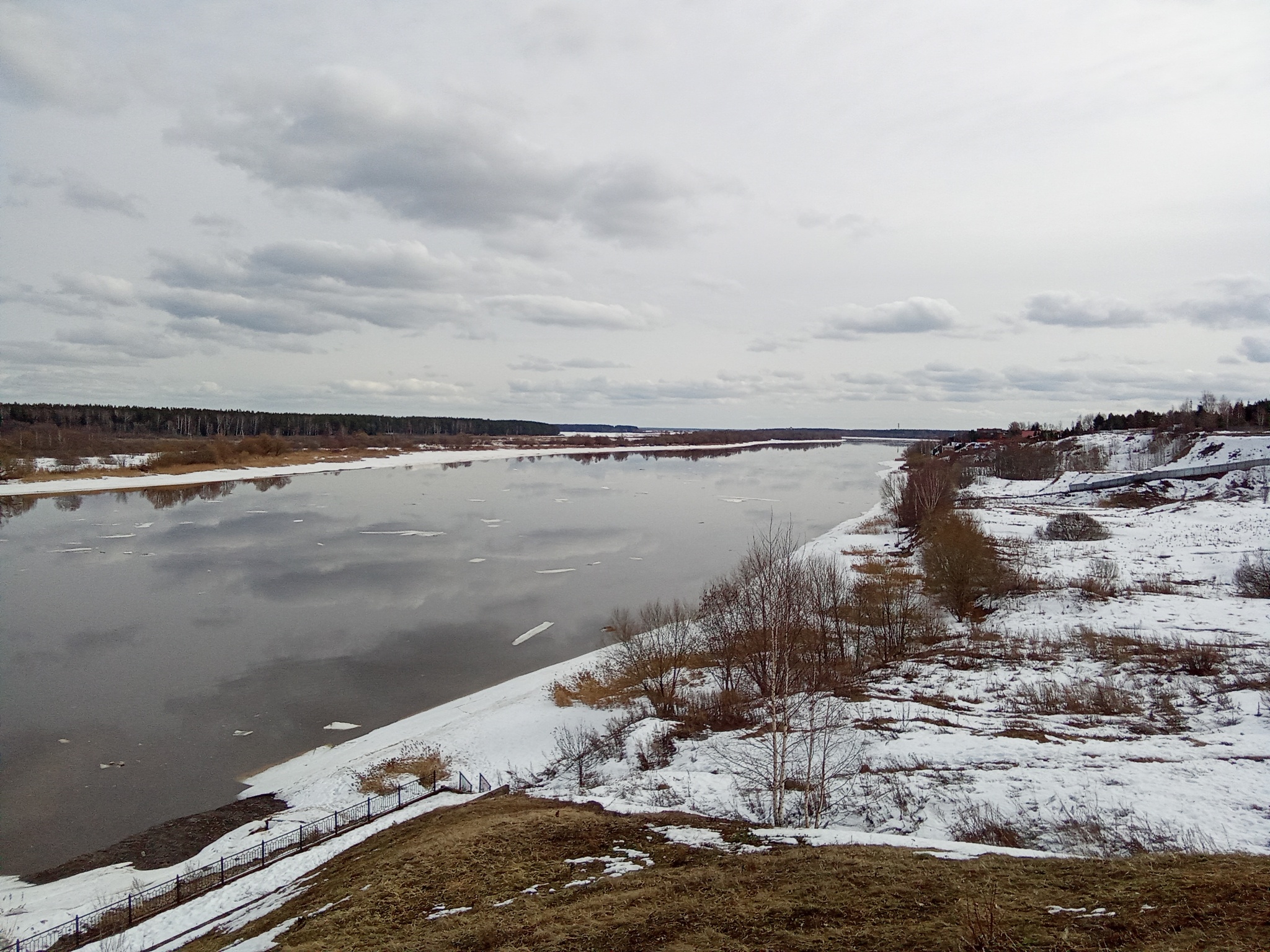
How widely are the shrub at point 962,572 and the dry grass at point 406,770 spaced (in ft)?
60.5

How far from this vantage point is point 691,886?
693 centimetres

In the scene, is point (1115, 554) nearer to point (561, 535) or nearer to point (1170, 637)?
point (1170, 637)

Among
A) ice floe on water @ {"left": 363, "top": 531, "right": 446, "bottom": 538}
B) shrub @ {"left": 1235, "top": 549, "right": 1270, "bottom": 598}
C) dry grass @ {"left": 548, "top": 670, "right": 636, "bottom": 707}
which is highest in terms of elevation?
shrub @ {"left": 1235, "top": 549, "right": 1270, "bottom": 598}

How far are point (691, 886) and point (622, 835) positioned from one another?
8.50ft

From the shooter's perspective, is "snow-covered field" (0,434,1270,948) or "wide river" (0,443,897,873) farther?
"wide river" (0,443,897,873)

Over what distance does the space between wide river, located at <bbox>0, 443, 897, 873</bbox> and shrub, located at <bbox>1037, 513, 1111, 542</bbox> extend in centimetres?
1346

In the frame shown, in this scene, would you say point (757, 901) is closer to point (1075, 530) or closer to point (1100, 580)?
point (1100, 580)

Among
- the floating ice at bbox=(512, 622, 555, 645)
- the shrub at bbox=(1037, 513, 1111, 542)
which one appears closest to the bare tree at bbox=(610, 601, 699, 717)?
the floating ice at bbox=(512, 622, 555, 645)

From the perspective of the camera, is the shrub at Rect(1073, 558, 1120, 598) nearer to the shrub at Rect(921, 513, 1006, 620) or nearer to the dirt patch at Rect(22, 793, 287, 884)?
the shrub at Rect(921, 513, 1006, 620)

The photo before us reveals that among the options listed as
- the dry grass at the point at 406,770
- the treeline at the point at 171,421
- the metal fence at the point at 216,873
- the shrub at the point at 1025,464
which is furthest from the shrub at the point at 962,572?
the treeline at the point at 171,421

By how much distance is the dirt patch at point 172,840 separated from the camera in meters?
10.8

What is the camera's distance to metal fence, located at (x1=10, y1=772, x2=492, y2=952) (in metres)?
8.70

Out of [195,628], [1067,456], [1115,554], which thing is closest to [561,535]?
[195,628]

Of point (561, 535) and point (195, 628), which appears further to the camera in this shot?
point (561, 535)
